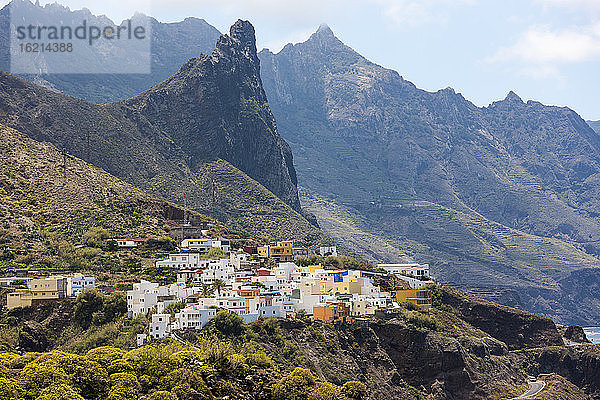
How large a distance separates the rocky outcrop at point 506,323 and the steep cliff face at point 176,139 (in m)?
50.9

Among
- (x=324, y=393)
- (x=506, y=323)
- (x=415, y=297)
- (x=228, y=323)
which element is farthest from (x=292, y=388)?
(x=506, y=323)

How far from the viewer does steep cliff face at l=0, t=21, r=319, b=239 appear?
159m

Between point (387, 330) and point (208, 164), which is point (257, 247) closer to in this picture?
point (387, 330)

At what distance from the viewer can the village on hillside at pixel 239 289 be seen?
253 feet

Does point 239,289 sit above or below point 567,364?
above

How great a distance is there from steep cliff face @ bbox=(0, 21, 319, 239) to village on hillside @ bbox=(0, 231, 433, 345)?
50373mm

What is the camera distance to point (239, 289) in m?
84.4

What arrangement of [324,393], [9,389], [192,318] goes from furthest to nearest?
1. [192,318]
2. [324,393]
3. [9,389]

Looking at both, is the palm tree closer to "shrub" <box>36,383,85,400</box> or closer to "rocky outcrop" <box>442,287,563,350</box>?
"rocky outcrop" <box>442,287,563,350</box>

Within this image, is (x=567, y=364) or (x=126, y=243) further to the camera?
(x=567, y=364)

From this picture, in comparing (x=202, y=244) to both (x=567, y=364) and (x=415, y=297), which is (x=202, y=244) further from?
(x=567, y=364)

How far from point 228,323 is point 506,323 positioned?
60.4 m

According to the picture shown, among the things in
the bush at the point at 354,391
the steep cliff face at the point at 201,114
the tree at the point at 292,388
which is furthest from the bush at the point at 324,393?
the steep cliff face at the point at 201,114

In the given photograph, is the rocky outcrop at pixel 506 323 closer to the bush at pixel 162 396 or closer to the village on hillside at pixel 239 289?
the village on hillside at pixel 239 289
